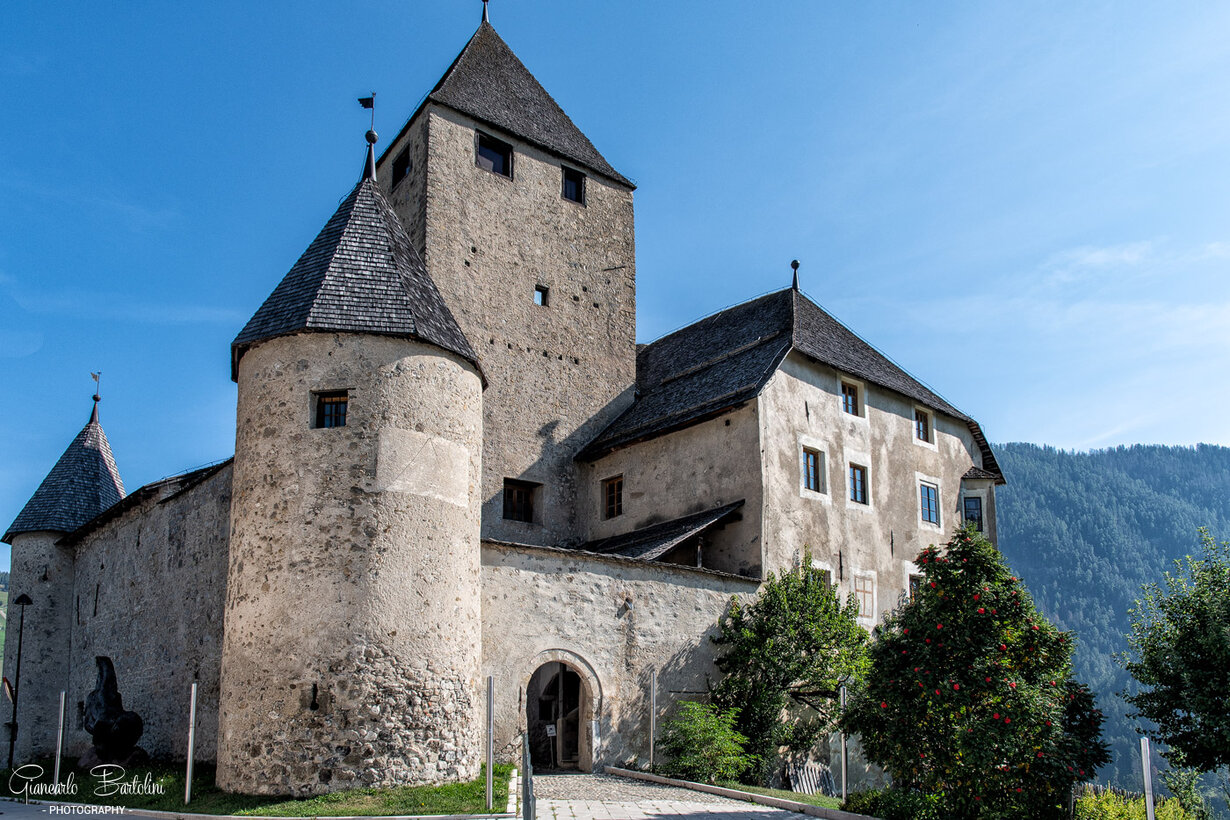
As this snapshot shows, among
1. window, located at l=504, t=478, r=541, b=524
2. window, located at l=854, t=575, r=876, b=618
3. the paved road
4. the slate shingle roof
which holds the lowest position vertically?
the paved road

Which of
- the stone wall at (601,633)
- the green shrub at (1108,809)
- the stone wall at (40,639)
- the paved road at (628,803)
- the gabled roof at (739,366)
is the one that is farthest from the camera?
the stone wall at (40,639)

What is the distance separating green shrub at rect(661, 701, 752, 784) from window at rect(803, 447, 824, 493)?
757 centimetres

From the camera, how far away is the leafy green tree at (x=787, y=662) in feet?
75.6

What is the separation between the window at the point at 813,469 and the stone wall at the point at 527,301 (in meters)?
6.45

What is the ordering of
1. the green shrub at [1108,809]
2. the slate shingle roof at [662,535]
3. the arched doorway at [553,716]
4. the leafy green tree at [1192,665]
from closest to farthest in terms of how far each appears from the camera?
1. the green shrub at [1108,809]
2. the leafy green tree at [1192,665]
3. the arched doorway at [553,716]
4. the slate shingle roof at [662,535]

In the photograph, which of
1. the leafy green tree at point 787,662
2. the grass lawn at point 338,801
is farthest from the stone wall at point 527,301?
the grass lawn at point 338,801

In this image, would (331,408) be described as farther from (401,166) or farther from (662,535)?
(401,166)

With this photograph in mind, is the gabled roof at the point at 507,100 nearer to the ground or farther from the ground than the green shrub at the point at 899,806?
farther from the ground

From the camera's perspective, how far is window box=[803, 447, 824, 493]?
2750cm

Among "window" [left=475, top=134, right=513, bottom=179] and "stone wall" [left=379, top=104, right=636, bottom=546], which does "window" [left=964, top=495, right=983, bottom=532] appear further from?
"window" [left=475, top=134, right=513, bottom=179]

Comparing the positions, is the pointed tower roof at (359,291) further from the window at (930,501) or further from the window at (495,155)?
the window at (930,501)

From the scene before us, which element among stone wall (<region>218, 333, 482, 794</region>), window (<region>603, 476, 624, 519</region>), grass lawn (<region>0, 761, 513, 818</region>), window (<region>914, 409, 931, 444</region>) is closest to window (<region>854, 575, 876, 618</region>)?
window (<region>914, 409, 931, 444</region>)

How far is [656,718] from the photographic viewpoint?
22.5 m

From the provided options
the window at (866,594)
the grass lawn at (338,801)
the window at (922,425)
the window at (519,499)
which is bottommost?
the grass lawn at (338,801)
